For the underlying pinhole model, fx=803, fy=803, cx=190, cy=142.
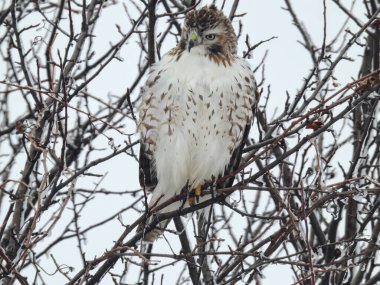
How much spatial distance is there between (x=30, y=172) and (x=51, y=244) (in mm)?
1100

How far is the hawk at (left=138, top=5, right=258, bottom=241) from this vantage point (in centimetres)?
488

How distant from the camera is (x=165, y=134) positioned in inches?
197

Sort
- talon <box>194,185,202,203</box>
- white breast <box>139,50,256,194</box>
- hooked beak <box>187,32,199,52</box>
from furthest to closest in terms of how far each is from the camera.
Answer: talon <box>194,185,202,203</box> → hooked beak <box>187,32,199,52</box> → white breast <box>139,50,256,194</box>

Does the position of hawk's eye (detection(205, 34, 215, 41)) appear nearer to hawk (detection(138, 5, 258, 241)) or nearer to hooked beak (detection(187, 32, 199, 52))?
hawk (detection(138, 5, 258, 241))

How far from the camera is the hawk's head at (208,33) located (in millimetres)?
5117

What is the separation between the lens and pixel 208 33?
521cm

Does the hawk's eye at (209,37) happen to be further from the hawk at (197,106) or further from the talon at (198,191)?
the talon at (198,191)

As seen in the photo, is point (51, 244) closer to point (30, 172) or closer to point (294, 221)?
point (30, 172)

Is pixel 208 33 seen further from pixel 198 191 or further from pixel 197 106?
pixel 198 191

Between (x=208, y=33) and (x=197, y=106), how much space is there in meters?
0.61

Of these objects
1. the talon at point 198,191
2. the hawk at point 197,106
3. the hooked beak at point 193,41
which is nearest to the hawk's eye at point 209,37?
the hawk at point 197,106

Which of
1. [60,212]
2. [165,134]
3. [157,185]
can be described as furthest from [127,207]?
[60,212]

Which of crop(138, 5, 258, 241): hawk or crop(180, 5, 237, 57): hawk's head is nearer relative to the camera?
crop(138, 5, 258, 241): hawk

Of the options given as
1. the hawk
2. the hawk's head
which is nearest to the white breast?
the hawk
